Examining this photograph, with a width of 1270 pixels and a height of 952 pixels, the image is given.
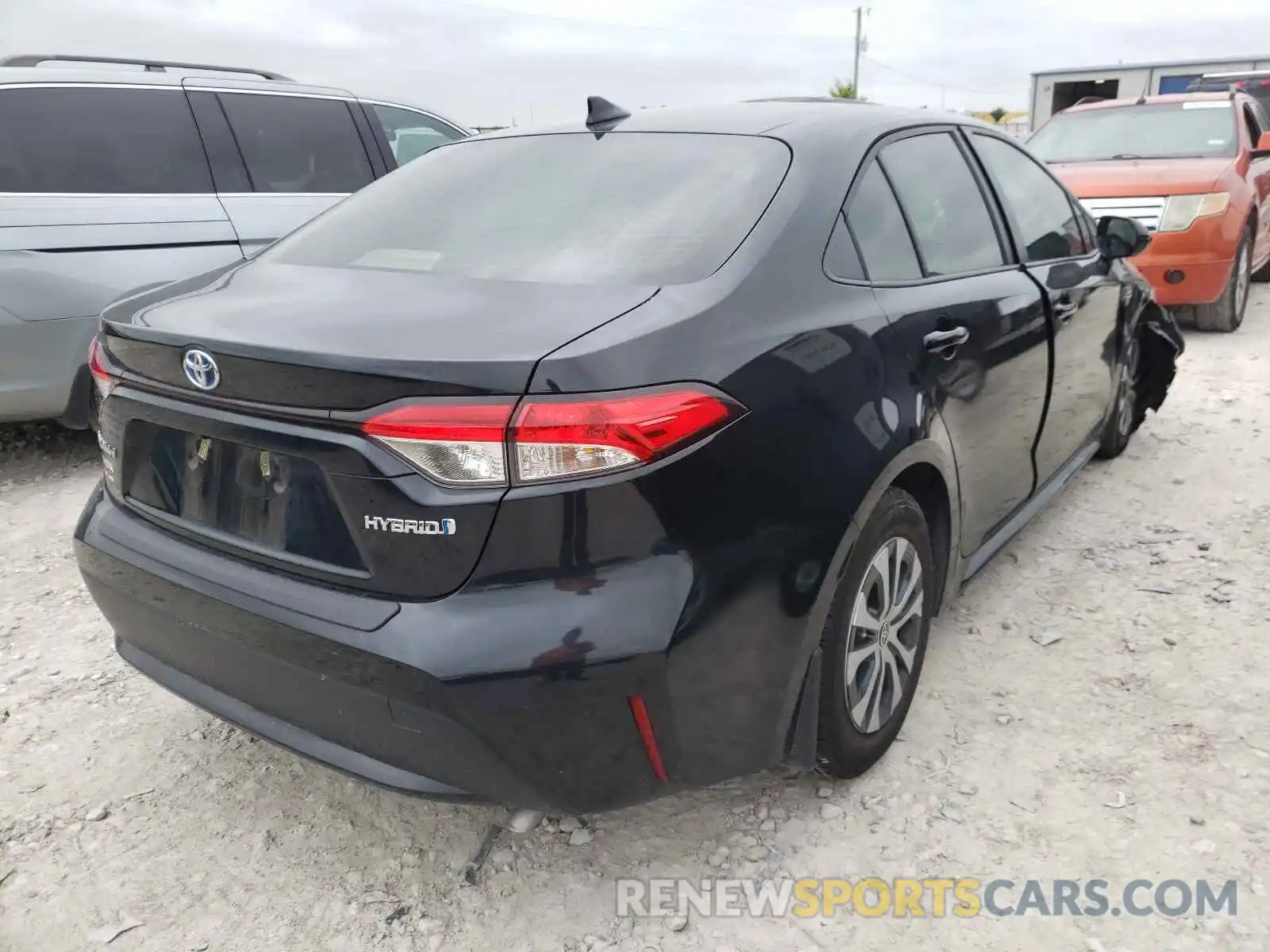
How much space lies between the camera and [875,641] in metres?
2.30

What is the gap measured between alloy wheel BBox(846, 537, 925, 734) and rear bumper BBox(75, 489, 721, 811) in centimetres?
42

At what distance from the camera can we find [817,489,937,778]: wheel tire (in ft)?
6.97

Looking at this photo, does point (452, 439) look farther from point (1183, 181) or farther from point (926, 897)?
point (1183, 181)

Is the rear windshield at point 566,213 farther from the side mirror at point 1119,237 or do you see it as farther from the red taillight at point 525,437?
the side mirror at point 1119,237

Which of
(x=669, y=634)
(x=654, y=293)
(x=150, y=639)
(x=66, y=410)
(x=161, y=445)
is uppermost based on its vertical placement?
(x=654, y=293)

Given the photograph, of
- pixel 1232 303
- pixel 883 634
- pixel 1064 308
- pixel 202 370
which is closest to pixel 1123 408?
pixel 1064 308

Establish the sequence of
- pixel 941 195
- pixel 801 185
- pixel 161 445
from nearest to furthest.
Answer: pixel 161 445 < pixel 801 185 < pixel 941 195

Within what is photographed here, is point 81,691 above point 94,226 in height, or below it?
below

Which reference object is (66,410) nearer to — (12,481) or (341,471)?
(12,481)

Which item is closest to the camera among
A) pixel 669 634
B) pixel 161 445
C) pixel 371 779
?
pixel 669 634

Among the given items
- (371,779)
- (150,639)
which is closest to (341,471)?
(371,779)

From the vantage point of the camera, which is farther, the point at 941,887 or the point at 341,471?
the point at 941,887

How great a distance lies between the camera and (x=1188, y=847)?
216cm

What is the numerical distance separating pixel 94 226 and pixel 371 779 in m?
3.56
